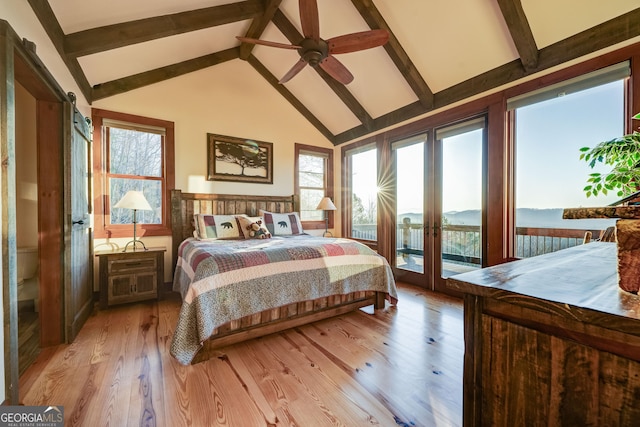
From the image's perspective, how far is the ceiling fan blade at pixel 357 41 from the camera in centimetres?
237

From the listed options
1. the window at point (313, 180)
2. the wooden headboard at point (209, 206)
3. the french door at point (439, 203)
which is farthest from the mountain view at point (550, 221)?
the wooden headboard at point (209, 206)

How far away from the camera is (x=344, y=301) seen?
2.70 m

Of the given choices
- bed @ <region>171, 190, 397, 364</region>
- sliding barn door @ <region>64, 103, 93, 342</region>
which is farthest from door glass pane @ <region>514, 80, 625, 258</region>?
sliding barn door @ <region>64, 103, 93, 342</region>

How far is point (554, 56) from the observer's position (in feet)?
8.23

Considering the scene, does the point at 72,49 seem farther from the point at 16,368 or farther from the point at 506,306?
the point at 506,306

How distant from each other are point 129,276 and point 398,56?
13.5ft

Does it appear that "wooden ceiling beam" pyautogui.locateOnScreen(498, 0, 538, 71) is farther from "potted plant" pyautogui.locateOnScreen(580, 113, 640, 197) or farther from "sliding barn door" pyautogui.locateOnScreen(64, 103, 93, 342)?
"sliding barn door" pyautogui.locateOnScreen(64, 103, 93, 342)

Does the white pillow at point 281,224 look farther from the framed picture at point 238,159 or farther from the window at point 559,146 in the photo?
the window at point 559,146

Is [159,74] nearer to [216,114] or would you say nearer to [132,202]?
[216,114]

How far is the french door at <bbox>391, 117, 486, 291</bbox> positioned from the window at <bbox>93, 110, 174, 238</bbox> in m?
3.47

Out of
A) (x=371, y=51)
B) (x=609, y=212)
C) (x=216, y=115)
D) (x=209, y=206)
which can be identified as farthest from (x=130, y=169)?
(x=609, y=212)

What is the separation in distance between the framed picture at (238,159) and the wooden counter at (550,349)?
390cm

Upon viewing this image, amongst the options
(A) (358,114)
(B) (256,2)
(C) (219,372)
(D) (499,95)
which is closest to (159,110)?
(B) (256,2)

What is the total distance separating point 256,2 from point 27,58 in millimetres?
2447
